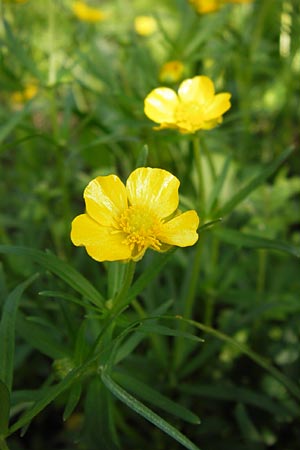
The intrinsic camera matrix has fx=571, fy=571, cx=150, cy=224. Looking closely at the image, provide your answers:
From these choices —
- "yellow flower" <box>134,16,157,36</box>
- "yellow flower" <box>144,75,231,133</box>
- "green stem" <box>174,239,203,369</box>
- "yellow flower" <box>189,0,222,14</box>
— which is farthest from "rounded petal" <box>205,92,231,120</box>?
"yellow flower" <box>134,16,157,36</box>

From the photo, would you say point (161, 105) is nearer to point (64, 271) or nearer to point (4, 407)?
point (64, 271)

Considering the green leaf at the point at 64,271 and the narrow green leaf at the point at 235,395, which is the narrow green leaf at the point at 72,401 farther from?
the narrow green leaf at the point at 235,395

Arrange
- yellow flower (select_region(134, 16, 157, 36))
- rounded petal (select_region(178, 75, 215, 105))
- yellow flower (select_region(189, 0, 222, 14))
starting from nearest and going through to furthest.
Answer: rounded petal (select_region(178, 75, 215, 105)) < yellow flower (select_region(189, 0, 222, 14)) < yellow flower (select_region(134, 16, 157, 36))

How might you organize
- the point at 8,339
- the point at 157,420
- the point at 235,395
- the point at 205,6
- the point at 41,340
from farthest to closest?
the point at 205,6, the point at 235,395, the point at 41,340, the point at 8,339, the point at 157,420

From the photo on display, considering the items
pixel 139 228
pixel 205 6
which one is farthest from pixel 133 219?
pixel 205 6

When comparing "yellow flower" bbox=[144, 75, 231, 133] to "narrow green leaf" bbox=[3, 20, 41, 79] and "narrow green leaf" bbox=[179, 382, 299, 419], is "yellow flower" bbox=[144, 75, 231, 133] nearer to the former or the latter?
"narrow green leaf" bbox=[3, 20, 41, 79]

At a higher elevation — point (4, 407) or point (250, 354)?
point (4, 407)

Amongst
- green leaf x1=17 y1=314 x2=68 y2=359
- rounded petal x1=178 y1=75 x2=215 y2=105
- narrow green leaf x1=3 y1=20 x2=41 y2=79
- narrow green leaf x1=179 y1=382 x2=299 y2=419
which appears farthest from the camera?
narrow green leaf x1=3 y1=20 x2=41 y2=79
